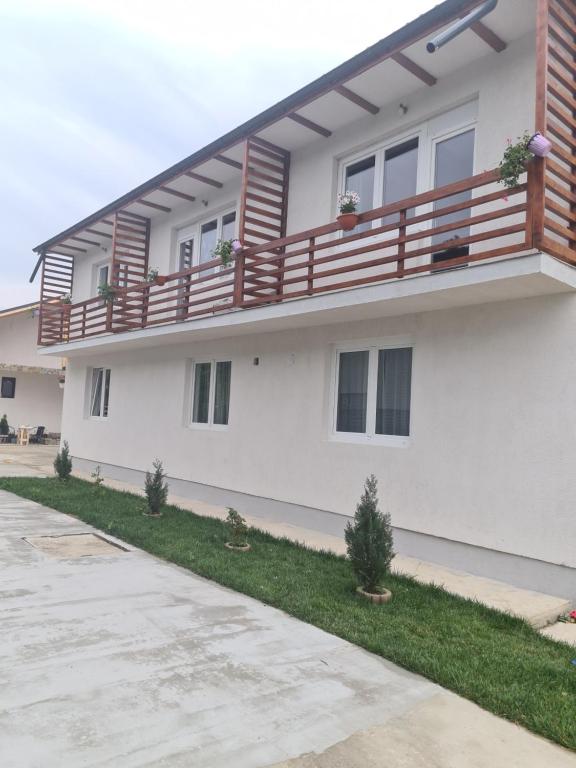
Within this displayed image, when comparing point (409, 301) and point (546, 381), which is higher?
point (409, 301)

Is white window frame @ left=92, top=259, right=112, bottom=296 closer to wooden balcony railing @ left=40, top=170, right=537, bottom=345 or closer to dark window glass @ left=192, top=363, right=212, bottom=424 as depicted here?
dark window glass @ left=192, top=363, right=212, bottom=424

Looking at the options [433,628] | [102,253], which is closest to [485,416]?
[433,628]

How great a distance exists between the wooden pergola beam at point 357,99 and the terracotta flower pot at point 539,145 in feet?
11.2

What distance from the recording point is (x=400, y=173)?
27.8 feet

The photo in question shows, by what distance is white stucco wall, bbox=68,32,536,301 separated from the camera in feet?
22.6

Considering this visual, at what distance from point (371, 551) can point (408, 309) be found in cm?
335

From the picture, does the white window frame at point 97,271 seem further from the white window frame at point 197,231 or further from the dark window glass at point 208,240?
the dark window glass at point 208,240

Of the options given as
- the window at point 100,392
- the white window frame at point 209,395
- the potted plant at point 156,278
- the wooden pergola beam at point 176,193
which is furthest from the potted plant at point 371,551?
the window at point 100,392

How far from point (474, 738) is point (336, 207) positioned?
786 cm

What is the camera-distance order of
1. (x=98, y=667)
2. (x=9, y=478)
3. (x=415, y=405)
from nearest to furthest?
1. (x=98, y=667)
2. (x=415, y=405)
3. (x=9, y=478)

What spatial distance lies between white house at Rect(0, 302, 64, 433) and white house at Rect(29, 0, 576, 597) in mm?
15076

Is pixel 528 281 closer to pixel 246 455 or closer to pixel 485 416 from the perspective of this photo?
pixel 485 416

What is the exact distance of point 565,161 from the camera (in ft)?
19.9

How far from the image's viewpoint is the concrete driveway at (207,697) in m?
2.98
